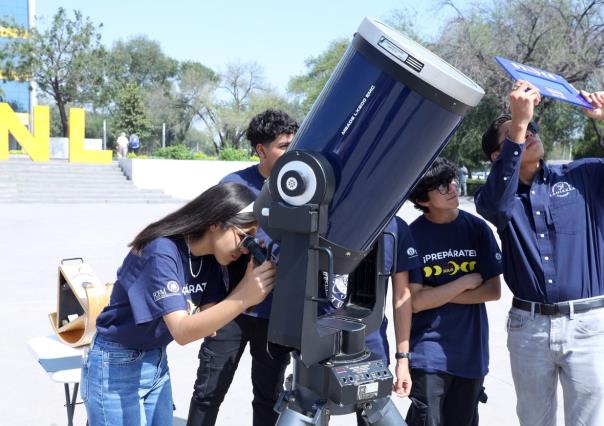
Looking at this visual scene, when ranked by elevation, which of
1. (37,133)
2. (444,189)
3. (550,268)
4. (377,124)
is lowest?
(37,133)

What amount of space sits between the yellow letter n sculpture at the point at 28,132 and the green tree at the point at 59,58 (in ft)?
44.5

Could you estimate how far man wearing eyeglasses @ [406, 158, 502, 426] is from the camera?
251 centimetres

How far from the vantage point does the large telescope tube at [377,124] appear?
158cm

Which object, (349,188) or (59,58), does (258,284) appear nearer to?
(349,188)

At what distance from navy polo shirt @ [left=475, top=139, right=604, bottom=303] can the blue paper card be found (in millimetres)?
263

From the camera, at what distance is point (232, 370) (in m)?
2.94

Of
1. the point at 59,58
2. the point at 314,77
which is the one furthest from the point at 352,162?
the point at 314,77

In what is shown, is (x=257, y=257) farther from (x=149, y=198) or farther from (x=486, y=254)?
(x=149, y=198)

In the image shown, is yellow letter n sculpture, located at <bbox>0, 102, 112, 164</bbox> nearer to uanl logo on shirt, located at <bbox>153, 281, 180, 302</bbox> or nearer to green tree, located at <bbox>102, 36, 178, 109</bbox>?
uanl logo on shirt, located at <bbox>153, 281, 180, 302</bbox>

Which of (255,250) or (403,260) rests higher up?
(255,250)

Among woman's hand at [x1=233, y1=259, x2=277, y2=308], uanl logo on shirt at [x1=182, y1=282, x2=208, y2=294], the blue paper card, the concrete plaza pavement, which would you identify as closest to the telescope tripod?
woman's hand at [x1=233, y1=259, x2=277, y2=308]

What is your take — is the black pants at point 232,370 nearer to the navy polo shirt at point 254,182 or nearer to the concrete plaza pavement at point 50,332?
the navy polo shirt at point 254,182

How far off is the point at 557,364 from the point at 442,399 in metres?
0.46

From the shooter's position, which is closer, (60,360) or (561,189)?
(561,189)
